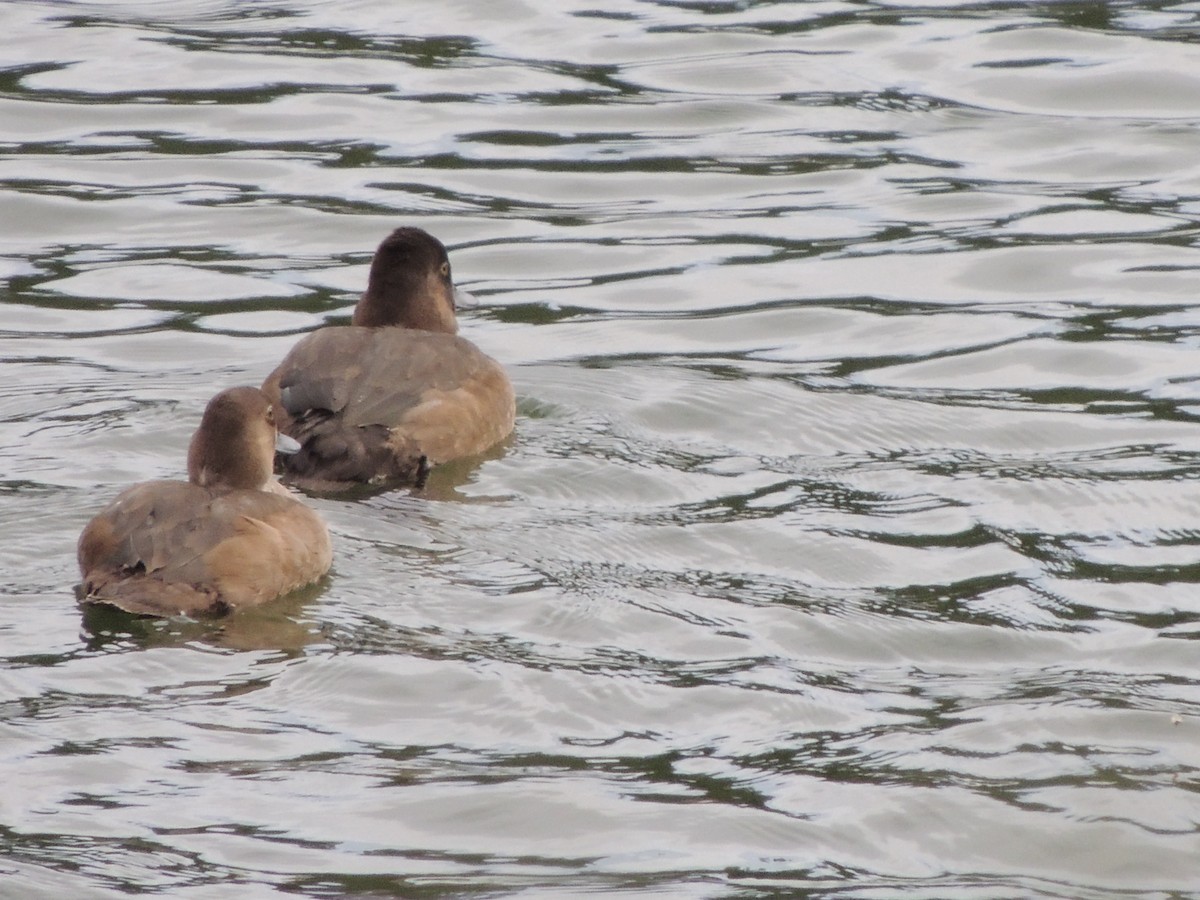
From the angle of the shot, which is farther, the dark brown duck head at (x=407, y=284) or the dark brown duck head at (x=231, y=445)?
the dark brown duck head at (x=407, y=284)

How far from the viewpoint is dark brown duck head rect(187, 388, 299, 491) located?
754 centimetres

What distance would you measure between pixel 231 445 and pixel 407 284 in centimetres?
229

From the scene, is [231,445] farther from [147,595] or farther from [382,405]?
[382,405]

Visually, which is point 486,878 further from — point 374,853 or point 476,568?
→ point 476,568

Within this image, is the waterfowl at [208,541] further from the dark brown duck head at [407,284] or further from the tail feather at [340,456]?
the dark brown duck head at [407,284]

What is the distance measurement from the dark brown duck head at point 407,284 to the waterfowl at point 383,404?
240 mm

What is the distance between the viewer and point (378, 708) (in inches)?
243

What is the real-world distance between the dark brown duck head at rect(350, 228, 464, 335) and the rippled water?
0.62 meters

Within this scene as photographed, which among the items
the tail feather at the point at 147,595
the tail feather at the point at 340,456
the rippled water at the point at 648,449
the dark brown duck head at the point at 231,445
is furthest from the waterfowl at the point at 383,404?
the tail feather at the point at 147,595

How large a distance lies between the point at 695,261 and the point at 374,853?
734 centimetres

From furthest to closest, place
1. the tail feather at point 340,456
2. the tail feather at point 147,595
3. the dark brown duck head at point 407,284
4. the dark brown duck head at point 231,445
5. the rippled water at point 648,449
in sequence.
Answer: the dark brown duck head at point 407,284 < the tail feather at point 340,456 < the dark brown duck head at point 231,445 < the tail feather at point 147,595 < the rippled water at point 648,449

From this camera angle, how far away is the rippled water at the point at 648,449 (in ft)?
18.0

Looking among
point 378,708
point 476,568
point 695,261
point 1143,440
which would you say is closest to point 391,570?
point 476,568

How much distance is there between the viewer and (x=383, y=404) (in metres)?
8.66
